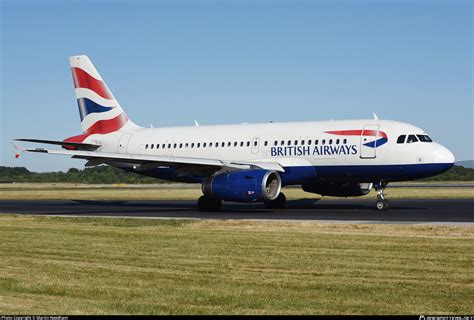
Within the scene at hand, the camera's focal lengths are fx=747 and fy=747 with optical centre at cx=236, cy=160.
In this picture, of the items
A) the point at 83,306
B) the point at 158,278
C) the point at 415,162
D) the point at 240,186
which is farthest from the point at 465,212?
the point at 83,306

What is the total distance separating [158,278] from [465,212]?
19.9m

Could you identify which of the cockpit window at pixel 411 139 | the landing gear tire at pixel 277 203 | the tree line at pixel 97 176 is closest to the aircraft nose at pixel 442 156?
the cockpit window at pixel 411 139

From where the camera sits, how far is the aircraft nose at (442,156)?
1232 inches

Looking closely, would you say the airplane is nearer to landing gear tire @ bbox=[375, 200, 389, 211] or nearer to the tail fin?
landing gear tire @ bbox=[375, 200, 389, 211]

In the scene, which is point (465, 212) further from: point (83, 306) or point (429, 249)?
point (83, 306)

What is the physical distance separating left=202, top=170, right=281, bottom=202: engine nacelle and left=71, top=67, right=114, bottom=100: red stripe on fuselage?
12.2 metres

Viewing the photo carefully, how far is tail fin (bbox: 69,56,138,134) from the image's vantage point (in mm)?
42500

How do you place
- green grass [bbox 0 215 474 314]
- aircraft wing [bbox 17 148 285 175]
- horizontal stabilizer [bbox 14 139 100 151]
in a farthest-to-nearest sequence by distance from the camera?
horizontal stabilizer [bbox 14 139 100 151], aircraft wing [bbox 17 148 285 175], green grass [bbox 0 215 474 314]

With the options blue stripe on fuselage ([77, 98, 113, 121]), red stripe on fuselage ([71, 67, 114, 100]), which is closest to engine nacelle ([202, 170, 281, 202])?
blue stripe on fuselage ([77, 98, 113, 121])

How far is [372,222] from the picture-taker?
81.6ft

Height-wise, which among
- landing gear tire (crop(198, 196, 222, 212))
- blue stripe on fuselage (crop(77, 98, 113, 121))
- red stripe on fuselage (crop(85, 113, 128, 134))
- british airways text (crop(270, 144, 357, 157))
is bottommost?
landing gear tire (crop(198, 196, 222, 212))

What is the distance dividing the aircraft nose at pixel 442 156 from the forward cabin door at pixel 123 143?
17585mm

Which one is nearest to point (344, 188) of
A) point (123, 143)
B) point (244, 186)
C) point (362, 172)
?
point (362, 172)

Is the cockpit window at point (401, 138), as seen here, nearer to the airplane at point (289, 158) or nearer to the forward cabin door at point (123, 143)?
the airplane at point (289, 158)
